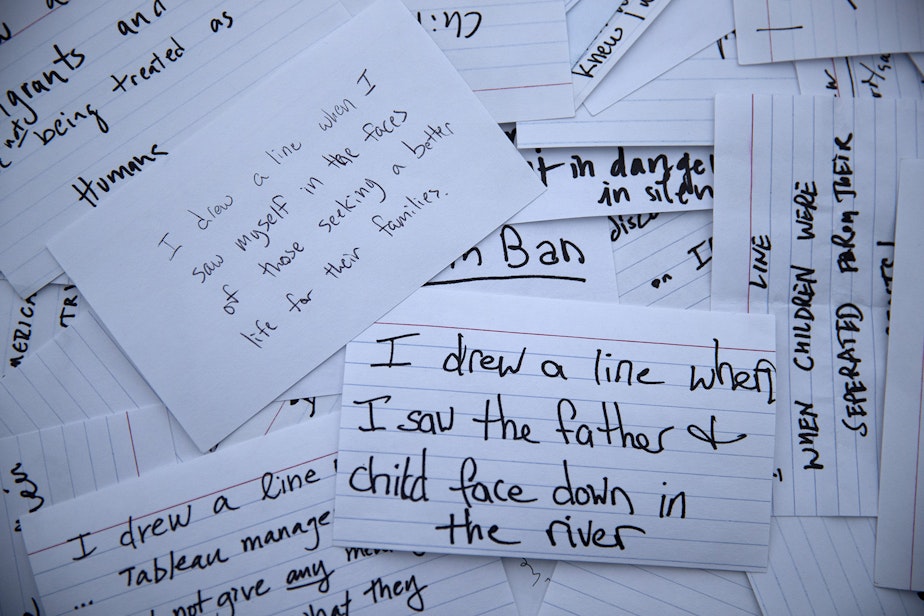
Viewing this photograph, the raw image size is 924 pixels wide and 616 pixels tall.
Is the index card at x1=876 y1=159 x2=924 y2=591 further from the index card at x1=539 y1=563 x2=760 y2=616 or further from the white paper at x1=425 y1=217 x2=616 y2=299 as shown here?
the white paper at x1=425 y1=217 x2=616 y2=299

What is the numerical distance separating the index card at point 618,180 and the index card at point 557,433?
0.07 metres

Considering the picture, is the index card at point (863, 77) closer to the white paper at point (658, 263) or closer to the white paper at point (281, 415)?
the white paper at point (658, 263)

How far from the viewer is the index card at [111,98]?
1.41ft

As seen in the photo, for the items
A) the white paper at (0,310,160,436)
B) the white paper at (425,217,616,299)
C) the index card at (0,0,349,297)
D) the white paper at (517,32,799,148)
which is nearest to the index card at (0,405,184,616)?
the white paper at (0,310,160,436)

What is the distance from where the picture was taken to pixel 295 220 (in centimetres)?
44

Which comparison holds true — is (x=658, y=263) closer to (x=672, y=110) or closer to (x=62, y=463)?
(x=672, y=110)

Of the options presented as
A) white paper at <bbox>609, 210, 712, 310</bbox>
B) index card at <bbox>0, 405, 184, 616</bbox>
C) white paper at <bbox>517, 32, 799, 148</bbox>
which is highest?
white paper at <bbox>517, 32, 799, 148</bbox>

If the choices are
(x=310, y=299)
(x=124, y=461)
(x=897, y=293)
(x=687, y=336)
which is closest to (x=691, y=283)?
(x=687, y=336)

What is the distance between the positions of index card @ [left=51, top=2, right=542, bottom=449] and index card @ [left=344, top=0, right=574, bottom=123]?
0.01 m

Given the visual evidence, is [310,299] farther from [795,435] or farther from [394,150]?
[795,435]

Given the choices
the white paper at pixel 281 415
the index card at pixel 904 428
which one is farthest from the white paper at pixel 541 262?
the index card at pixel 904 428

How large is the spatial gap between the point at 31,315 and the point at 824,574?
2.05 feet

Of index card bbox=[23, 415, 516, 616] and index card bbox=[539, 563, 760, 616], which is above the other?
index card bbox=[23, 415, 516, 616]

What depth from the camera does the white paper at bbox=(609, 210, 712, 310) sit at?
0.45 metres
